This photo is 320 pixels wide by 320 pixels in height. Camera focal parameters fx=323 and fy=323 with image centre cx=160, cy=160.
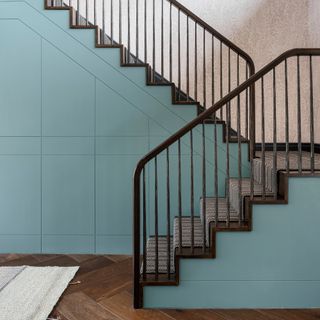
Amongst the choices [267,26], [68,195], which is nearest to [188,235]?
[68,195]

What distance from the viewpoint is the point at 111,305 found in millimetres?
2414

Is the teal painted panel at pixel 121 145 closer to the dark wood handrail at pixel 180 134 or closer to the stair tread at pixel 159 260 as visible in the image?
the stair tread at pixel 159 260

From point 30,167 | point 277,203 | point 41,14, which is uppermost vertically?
point 41,14

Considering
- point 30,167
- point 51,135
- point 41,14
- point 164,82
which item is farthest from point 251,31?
point 30,167

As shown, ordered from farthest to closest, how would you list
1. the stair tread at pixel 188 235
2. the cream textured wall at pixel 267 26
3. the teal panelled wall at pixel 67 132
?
the cream textured wall at pixel 267 26 → the teal panelled wall at pixel 67 132 → the stair tread at pixel 188 235

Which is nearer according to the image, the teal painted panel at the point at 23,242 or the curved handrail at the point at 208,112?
the curved handrail at the point at 208,112

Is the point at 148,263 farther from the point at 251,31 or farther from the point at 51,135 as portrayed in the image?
the point at 251,31

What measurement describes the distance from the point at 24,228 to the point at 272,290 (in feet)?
8.62

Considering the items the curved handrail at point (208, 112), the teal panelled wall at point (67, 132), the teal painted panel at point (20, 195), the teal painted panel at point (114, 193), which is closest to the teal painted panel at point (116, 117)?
the teal panelled wall at point (67, 132)

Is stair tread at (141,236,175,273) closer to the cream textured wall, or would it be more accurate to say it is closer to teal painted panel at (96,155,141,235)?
teal painted panel at (96,155,141,235)

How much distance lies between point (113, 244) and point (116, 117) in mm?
1402

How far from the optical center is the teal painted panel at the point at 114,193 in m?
3.55

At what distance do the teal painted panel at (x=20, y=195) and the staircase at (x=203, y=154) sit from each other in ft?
3.84

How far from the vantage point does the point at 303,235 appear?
2.37 metres
